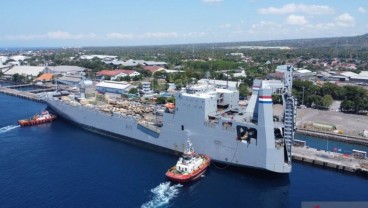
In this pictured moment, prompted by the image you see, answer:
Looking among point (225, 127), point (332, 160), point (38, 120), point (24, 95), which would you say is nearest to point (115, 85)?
point (24, 95)

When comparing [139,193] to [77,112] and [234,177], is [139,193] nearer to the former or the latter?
[234,177]

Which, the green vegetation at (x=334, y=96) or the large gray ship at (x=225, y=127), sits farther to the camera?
the green vegetation at (x=334, y=96)

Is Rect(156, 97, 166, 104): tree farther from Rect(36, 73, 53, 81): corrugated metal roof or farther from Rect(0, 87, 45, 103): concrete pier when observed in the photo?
Rect(36, 73, 53, 81): corrugated metal roof

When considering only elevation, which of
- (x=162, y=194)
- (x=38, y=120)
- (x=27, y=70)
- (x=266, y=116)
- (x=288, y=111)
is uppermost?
(x=27, y=70)

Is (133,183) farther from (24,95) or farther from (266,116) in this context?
(24,95)

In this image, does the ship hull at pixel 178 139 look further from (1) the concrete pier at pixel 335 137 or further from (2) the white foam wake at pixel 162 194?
(1) the concrete pier at pixel 335 137

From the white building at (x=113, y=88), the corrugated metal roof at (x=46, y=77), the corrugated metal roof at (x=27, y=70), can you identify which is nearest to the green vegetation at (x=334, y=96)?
the white building at (x=113, y=88)

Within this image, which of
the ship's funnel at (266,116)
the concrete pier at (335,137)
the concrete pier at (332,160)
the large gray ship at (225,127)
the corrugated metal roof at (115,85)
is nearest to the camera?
the ship's funnel at (266,116)

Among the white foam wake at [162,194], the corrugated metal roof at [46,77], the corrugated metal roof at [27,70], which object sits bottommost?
the white foam wake at [162,194]
